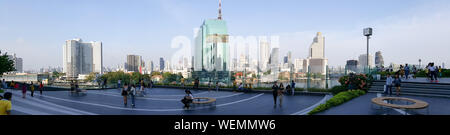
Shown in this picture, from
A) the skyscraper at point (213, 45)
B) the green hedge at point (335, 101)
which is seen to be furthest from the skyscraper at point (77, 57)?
the green hedge at point (335, 101)

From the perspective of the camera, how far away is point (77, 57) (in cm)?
15012

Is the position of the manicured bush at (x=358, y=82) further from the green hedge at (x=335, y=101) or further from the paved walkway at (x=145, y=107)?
the paved walkway at (x=145, y=107)

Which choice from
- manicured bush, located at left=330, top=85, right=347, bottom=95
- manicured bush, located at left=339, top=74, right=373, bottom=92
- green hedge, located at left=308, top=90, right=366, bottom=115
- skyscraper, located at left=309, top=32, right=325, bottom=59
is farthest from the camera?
skyscraper, located at left=309, top=32, right=325, bottom=59

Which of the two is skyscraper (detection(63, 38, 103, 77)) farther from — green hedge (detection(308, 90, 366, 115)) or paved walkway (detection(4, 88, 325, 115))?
green hedge (detection(308, 90, 366, 115))

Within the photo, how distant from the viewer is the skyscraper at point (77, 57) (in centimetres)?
14525

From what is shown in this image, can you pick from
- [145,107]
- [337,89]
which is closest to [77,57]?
[145,107]

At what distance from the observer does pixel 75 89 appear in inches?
587

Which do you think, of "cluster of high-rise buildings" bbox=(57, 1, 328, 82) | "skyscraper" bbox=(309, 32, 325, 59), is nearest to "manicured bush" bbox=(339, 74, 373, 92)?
"cluster of high-rise buildings" bbox=(57, 1, 328, 82)

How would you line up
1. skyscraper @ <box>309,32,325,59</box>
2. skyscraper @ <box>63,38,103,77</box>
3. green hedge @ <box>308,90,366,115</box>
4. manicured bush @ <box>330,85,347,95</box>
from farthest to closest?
skyscraper @ <box>309,32,325,59</box> < skyscraper @ <box>63,38,103,77</box> < manicured bush @ <box>330,85,347,95</box> < green hedge @ <box>308,90,366,115</box>

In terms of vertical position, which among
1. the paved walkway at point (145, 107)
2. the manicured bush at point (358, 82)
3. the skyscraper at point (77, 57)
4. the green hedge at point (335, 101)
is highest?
the skyscraper at point (77, 57)

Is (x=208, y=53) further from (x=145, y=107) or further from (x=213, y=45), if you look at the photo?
(x=145, y=107)

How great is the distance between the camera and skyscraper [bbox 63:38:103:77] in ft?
477
